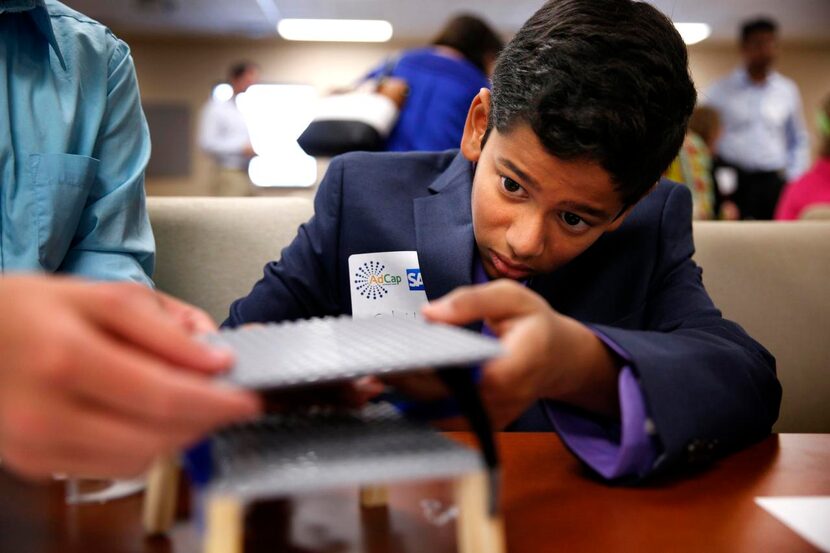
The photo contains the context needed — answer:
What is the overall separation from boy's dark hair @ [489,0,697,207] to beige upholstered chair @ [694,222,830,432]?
492 millimetres

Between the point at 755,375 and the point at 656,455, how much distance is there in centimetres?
Answer: 21

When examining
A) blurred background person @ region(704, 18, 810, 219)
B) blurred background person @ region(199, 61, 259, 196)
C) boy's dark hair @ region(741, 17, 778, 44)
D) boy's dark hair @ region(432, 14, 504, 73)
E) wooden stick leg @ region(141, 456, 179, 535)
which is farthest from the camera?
blurred background person @ region(199, 61, 259, 196)

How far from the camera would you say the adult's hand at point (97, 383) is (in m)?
0.34

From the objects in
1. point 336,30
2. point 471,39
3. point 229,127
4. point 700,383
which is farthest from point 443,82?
point 336,30

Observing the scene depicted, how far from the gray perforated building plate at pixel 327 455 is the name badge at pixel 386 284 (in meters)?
0.55

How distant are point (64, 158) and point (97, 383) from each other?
84 centimetres

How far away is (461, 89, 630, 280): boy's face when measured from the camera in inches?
33.8

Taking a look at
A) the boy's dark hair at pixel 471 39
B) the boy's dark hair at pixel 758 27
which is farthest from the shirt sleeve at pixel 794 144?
the boy's dark hair at pixel 471 39

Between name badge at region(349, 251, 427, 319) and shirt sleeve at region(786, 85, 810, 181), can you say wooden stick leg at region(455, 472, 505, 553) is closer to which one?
name badge at region(349, 251, 427, 319)

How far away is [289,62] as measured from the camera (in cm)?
989

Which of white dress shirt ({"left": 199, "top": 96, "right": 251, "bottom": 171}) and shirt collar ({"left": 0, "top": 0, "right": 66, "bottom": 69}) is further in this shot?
white dress shirt ({"left": 199, "top": 96, "right": 251, "bottom": 171})

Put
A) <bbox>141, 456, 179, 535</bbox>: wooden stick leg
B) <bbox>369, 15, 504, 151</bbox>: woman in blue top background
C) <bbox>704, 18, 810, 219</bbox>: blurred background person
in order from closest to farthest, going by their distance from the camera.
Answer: <bbox>141, 456, 179, 535</bbox>: wooden stick leg
<bbox>369, 15, 504, 151</bbox>: woman in blue top background
<bbox>704, 18, 810, 219</bbox>: blurred background person

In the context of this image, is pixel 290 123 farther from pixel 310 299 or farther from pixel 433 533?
pixel 433 533

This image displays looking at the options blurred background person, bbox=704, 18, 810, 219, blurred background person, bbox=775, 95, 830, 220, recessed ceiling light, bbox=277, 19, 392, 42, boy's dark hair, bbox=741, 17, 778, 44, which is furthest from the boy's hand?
recessed ceiling light, bbox=277, 19, 392, 42
